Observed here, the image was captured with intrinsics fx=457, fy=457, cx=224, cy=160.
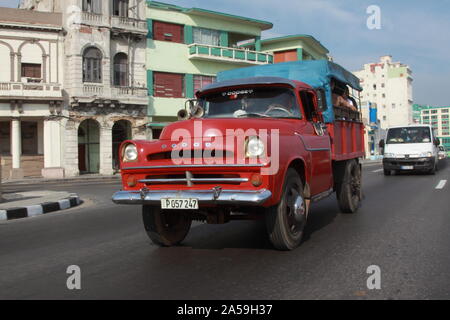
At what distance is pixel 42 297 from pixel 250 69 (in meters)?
5.49

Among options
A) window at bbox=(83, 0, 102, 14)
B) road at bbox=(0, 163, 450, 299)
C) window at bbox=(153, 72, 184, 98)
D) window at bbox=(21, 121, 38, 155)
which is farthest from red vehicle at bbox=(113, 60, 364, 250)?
window at bbox=(153, 72, 184, 98)

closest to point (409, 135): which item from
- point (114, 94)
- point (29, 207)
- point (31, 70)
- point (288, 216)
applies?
point (29, 207)

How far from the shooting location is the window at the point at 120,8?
95.1 ft

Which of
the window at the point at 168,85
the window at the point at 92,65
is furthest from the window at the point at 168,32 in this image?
the window at the point at 92,65

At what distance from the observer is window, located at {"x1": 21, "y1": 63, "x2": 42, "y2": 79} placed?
2598 centimetres

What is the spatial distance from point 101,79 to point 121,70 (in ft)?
5.57

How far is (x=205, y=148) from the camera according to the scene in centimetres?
454

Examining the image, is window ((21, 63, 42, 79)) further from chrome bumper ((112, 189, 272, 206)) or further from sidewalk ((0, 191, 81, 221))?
chrome bumper ((112, 189, 272, 206))

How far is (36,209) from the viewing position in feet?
32.0

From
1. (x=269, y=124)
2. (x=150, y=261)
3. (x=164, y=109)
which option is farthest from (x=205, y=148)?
(x=164, y=109)

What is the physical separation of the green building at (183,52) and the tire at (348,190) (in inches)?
→ 900

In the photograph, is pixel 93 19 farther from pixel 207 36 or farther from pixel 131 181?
pixel 131 181

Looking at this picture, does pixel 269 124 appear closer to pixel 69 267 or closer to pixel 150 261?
pixel 150 261
